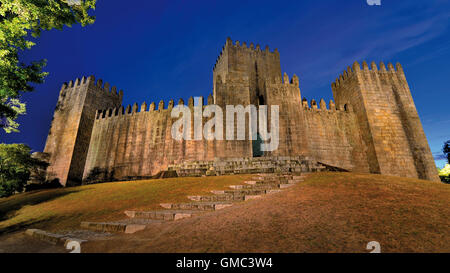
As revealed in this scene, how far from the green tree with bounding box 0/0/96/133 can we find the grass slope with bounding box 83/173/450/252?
953 centimetres

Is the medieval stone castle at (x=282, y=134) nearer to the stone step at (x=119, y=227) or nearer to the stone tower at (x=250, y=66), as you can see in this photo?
the stone tower at (x=250, y=66)

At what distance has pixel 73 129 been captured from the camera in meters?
23.8

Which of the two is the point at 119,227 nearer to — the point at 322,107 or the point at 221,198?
the point at 221,198

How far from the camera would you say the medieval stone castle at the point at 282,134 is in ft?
63.9

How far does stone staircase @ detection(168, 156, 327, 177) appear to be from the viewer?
1281 centimetres

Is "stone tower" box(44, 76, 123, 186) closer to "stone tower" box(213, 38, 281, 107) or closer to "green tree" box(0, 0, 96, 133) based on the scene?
"green tree" box(0, 0, 96, 133)

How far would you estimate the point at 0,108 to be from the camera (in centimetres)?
905

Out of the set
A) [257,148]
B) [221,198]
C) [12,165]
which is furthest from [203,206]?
[12,165]

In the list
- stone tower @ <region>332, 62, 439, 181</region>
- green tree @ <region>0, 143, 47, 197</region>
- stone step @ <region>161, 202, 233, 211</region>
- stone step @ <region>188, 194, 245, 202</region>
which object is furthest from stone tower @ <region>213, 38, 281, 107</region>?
green tree @ <region>0, 143, 47, 197</region>

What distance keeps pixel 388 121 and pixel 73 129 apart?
35.5 metres

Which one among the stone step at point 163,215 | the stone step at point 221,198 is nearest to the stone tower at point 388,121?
the stone step at point 221,198
